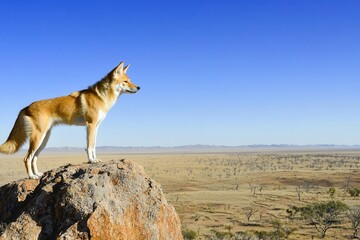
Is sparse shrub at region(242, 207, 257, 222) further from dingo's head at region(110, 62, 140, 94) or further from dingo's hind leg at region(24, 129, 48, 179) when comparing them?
dingo's hind leg at region(24, 129, 48, 179)

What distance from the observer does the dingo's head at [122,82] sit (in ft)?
26.2

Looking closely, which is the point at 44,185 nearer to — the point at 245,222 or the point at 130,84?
the point at 130,84

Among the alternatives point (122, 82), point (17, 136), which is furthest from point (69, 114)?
point (122, 82)

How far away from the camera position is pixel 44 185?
273 inches

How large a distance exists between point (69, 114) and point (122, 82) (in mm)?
1142

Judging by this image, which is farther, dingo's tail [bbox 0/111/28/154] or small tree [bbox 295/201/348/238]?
small tree [bbox 295/201/348/238]

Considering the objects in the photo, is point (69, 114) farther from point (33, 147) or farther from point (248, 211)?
point (248, 211)

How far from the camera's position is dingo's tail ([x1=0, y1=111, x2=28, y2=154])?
747 cm

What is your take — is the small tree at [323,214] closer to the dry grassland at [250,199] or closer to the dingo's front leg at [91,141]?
the dry grassland at [250,199]

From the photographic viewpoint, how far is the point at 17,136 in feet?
24.7

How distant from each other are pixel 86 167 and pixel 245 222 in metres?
21.9

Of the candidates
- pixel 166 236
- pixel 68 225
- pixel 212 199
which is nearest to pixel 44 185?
pixel 68 225

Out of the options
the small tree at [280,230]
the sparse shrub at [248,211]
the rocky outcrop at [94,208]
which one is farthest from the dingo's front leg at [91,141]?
the sparse shrub at [248,211]

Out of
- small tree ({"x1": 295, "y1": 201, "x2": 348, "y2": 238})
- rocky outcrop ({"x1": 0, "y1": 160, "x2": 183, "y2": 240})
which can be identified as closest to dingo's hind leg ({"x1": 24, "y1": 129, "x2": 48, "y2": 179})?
rocky outcrop ({"x1": 0, "y1": 160, "x2": 183, "y2": 240})
